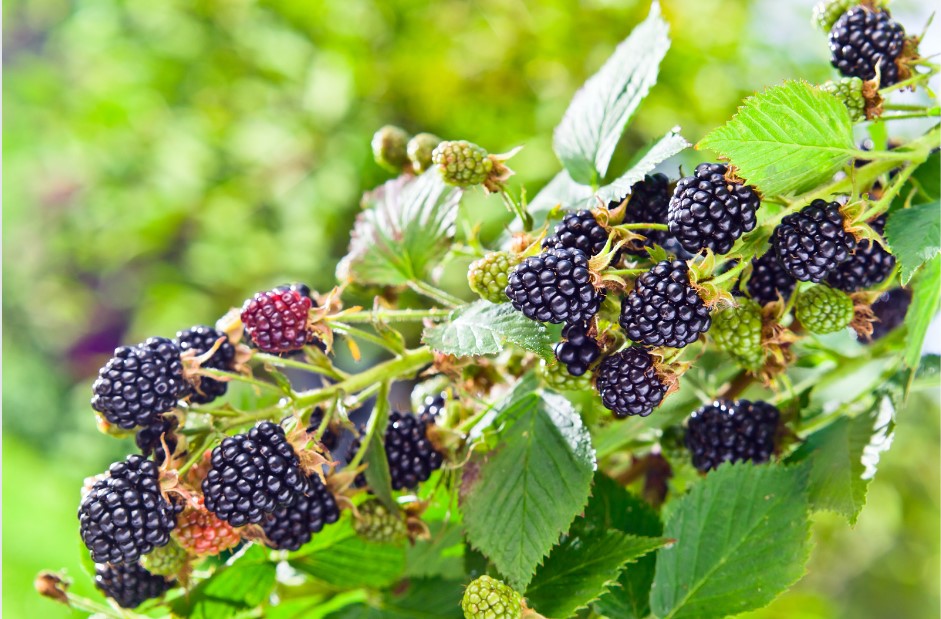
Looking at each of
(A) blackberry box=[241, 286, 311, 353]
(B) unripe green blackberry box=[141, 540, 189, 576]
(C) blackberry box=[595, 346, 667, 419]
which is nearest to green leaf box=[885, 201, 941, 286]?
(C) blackberry box=[595, 346, 667, 419]

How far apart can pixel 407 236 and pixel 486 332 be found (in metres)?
0.20

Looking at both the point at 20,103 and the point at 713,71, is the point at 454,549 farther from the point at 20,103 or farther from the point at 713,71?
the point at 20,103

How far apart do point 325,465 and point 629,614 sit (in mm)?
244

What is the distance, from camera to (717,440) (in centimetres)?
61

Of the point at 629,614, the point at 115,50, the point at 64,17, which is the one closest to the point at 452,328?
the point at 629,614

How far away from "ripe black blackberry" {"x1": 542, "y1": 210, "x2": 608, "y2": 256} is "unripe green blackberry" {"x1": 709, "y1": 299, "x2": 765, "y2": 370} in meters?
0.09

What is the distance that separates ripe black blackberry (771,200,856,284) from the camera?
0.46 metres

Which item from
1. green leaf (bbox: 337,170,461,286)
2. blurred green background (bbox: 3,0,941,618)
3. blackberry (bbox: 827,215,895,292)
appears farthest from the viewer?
blurred green background (bbox: 3,0,941,618)

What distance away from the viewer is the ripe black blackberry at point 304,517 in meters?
0.56

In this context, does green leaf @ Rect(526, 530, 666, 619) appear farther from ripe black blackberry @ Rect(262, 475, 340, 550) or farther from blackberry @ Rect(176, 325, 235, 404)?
blackberry @ Rect(176, 325, 235, 404)

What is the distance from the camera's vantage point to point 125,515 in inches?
19.6

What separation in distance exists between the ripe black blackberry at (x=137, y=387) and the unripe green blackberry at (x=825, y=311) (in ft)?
1.31

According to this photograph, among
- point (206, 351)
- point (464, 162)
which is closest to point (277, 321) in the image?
point (206, 351)

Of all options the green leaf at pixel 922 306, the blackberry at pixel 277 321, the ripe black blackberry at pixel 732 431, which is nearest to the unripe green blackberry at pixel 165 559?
the blackberry at pixel 277 321
